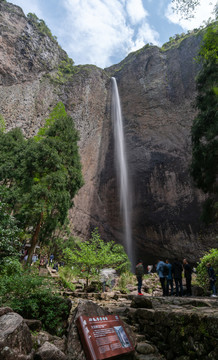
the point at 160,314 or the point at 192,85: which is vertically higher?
the point at 192,85

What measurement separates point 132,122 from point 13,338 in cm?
2691

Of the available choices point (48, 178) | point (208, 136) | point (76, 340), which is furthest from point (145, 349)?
point (208, 136)

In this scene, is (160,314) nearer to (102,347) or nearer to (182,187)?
(102,347)

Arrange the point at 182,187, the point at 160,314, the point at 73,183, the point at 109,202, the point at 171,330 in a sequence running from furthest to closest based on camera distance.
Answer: the point at 109,202 → the point at 182,187 → the point at 73,183 → the point at 160,314 → the point at 171,330

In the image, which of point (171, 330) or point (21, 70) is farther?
point (21, 70)

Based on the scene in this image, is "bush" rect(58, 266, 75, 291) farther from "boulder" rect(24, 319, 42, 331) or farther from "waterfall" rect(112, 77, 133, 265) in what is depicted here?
"waterfall" rect(112, 77, 133, 265)

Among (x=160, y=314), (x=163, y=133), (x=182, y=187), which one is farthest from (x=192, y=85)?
(x=160, y=314)

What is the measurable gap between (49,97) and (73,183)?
19.0 metres

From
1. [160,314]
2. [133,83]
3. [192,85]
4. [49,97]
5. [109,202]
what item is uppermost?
[133,83]

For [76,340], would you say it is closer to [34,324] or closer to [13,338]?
[13,338]

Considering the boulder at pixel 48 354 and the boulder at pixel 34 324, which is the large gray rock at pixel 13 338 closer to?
the boulder at pixel 48 354

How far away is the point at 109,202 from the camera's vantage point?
2423 cm

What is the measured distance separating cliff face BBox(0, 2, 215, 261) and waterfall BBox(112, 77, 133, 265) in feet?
2.02

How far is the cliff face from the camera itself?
21.0 m
